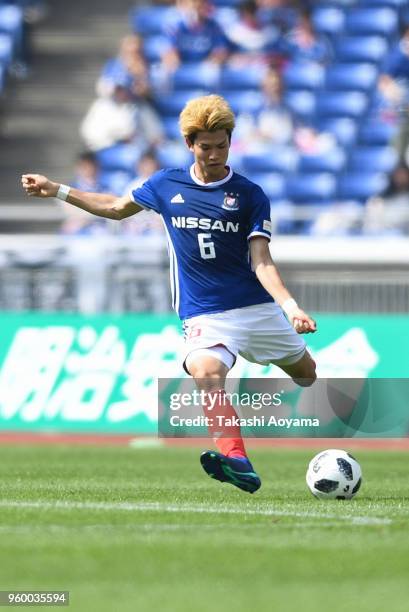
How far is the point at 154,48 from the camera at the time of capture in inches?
848

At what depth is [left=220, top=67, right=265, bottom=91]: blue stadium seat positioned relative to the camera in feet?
66.9

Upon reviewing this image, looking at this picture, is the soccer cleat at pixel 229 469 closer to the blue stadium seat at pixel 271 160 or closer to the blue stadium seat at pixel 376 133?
the blue stadium seat at pixel 271 160

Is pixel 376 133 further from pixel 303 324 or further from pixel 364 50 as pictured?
pixel 303 324

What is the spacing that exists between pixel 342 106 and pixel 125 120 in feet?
10.0

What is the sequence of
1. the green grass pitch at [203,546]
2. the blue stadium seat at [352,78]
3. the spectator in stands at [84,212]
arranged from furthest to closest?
the blue stadium seat at [352,78] < the spectator in stands at [84,212] < the green grass pitch at [203,546]

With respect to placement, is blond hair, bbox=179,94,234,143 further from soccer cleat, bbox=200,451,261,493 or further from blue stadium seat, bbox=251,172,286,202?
blue stadium seat, bbox=251,172,286,202

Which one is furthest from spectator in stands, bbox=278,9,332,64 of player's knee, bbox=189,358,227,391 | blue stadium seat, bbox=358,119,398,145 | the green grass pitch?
player's knee, bbox=189,358,227,391

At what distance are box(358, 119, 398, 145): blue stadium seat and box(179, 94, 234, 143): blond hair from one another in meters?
12.0

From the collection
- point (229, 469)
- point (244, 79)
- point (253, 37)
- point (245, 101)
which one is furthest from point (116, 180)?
point (229, 469)

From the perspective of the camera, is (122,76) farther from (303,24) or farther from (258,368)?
(258,368)

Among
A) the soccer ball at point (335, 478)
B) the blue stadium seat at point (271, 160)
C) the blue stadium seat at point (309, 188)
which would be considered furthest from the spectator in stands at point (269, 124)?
the soccer ball at point (335, 478)

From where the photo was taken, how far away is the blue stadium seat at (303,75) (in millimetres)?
20406

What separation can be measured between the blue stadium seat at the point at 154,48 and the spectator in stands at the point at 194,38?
0.26 metres

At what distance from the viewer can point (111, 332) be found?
16.1 meters
